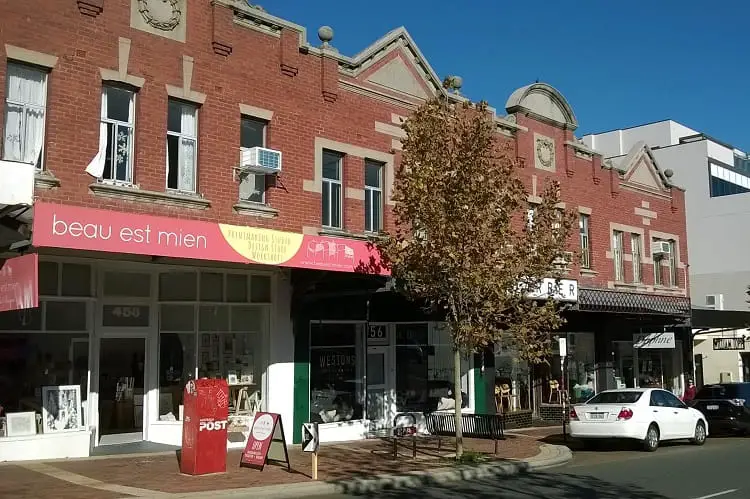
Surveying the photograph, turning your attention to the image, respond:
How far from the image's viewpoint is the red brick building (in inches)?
525

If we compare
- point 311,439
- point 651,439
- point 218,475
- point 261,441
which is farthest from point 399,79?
point 218,475

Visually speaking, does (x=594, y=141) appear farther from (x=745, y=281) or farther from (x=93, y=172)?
(x=93, y=172)

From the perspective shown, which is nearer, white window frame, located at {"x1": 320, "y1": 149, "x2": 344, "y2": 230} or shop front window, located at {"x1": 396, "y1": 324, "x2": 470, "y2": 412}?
white window frame, located at {"x1": 320, "y1": 149, "x2": 344, "y2": 230}

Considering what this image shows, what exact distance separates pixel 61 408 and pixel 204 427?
134 inches

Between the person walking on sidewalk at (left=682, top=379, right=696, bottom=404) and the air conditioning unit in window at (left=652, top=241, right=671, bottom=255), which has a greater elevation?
the air conditioning unit in window at (left=652, top=241, right=671, bottom=255)

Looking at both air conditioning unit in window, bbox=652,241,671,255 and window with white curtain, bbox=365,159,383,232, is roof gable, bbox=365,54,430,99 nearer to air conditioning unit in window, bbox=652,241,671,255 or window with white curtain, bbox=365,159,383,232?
window with white curtain, bbox=365,159,383,232

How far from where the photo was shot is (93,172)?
1375 cm

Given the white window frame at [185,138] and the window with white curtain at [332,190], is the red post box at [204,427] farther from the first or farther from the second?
the window with white curtain at [332,190]

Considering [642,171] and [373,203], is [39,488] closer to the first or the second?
[373,203]

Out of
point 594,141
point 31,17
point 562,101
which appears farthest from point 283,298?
point 594,141

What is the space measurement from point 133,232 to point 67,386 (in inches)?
138

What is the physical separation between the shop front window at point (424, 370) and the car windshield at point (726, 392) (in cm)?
698

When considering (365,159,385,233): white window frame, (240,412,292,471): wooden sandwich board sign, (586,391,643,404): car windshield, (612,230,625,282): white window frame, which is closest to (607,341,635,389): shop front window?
(612,230,625,282): white window frame

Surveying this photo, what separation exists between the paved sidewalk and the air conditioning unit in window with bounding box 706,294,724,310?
33295 millimetres
